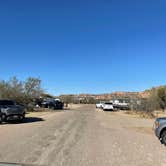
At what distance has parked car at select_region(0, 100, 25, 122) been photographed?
21.4m

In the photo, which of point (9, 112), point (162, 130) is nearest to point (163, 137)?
point (162, 130)

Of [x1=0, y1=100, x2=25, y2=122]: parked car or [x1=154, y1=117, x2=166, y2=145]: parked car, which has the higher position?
[x1=0, y1=100, x2=25, y2=122]: parked car

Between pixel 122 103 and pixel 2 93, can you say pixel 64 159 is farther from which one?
pixel 122 103

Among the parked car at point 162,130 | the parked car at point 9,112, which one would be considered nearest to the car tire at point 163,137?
the parked car at point 162,130

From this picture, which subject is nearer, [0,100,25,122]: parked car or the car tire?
the car tire

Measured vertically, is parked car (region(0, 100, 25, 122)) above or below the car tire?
above

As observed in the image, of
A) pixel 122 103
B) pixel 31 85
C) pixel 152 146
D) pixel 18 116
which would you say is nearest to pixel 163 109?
pixel 122 103

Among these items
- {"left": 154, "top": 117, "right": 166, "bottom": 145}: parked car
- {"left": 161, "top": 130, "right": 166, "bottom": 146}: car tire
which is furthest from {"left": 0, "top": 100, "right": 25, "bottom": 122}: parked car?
{"left": 161, "top": 130, "right": 166, "bottom": 146}: car tire

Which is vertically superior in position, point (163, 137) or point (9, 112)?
point (9, 112)

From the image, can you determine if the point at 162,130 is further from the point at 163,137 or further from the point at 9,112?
the point at 9,112

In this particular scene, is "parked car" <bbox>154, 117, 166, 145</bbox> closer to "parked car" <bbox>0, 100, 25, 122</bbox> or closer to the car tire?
the car tire

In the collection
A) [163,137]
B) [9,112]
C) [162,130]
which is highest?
[9,112]

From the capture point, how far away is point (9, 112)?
21516mm

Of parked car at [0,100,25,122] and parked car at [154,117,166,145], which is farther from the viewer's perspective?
parked car at [0,100,25,122]
